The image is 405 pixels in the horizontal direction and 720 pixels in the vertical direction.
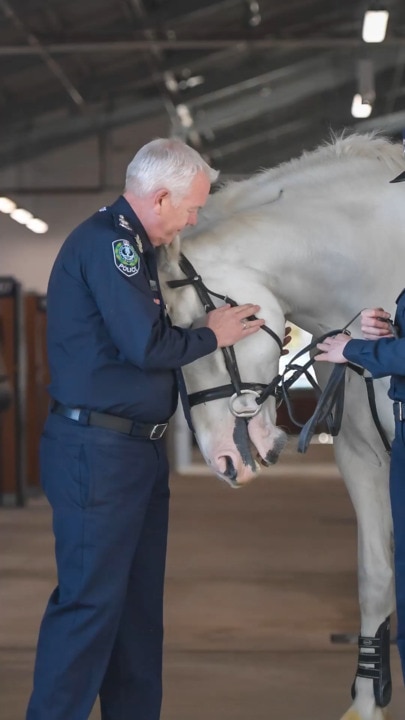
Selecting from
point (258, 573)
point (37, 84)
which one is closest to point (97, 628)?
point (258, 573)

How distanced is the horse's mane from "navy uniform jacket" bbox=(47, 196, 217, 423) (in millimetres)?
401

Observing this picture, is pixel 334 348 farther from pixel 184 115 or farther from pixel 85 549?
pixel 184 115

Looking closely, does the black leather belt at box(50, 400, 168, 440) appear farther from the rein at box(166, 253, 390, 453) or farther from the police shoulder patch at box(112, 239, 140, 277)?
the police shoulder patch at box(112, 239, 140, 277)

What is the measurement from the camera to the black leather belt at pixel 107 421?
2.21 meters

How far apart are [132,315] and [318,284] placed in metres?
0.72

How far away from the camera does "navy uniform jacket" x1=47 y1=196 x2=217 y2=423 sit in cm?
212

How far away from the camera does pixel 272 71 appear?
10.2 m

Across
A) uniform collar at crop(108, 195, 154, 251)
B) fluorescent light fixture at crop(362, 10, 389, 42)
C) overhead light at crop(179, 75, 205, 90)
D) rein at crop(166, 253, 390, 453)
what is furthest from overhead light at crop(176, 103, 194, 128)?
uniform collar at crop(108, 195, 154, 251)

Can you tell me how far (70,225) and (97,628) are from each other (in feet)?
30.6

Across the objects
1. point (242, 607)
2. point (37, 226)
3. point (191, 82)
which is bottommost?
point (242, 607)

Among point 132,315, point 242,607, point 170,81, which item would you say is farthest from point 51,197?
point 132,315

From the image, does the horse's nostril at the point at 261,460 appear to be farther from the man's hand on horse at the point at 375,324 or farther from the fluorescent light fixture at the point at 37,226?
the fluorescent light fixture at the point at 37,226

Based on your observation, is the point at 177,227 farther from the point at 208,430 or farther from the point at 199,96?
the point at 199,96

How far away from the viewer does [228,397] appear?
7.81 ft
